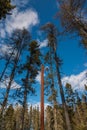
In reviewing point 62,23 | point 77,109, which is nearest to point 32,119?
point 77,109

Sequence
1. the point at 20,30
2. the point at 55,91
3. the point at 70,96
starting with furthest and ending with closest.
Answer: the point at 70,96
the point at 20,30
the point at 55,91

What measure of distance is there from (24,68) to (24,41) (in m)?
3.22

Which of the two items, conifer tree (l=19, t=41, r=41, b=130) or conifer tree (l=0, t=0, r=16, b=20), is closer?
conifer tree (l=0, t=0, r=16, b=20)

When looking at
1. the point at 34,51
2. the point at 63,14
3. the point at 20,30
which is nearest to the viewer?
the point at 63,14

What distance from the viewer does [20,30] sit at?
18.2 metres

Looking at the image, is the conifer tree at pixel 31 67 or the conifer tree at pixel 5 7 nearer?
the conifer tree at pixel 5 7

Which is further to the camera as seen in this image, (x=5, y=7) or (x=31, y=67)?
(x=31, y=67)

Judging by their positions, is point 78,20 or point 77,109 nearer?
point 78,20

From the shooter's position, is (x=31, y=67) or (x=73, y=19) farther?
(x=31, y=67)

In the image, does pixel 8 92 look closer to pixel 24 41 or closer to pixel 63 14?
pixel 24 41

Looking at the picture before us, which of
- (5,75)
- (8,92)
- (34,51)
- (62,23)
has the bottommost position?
(8,92)

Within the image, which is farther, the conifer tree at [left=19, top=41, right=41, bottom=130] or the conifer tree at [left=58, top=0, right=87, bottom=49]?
the conifer tree at [left=19, top=41, right=41, bottom=130]

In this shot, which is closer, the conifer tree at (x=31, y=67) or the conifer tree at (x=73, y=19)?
the conifer tree at (x=73, y=19)

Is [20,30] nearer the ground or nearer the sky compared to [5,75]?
nearer the sky
